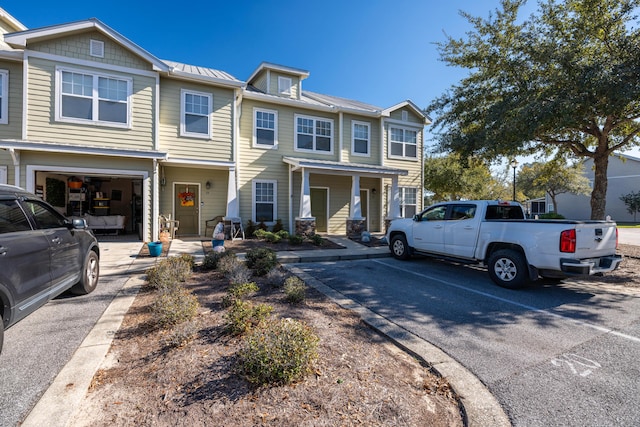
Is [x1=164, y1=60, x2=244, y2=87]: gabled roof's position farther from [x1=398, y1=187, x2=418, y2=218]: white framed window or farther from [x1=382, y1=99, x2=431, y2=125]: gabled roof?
[x1=398, y1=187, x2=418, y2=218]: white framed window

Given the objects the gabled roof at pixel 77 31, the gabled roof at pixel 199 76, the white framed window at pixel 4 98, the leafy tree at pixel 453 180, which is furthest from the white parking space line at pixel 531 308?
the leafy tree at pixel 453 180

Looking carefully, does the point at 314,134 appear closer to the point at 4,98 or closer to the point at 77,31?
the point at 77,31

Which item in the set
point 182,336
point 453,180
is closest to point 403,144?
point 453,180

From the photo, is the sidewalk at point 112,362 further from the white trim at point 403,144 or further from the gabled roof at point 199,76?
the white trim at point 403,144

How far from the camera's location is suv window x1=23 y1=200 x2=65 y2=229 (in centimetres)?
390

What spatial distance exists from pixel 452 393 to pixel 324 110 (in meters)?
13.2

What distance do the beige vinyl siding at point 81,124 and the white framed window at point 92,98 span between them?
0.47ft

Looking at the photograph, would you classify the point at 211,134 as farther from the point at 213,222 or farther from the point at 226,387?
the point at 226,387

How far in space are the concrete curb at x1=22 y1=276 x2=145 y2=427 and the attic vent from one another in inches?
382

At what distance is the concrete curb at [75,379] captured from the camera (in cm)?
211

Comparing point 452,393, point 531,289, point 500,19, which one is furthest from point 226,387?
point 500,19

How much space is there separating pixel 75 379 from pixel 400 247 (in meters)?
7.73

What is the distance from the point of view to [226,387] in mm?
2420

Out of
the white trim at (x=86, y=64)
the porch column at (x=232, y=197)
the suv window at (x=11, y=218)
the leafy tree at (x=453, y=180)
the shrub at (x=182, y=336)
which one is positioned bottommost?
the shrub at (x=182, y=336)
